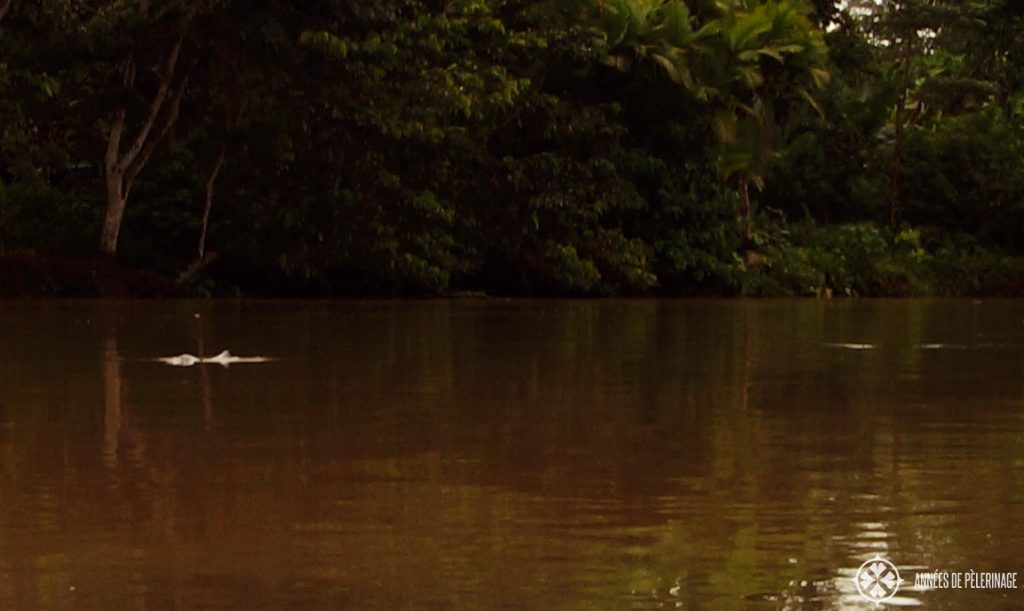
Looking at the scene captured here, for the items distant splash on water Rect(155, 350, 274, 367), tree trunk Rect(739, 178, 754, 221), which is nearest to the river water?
distant splash on water Rect(155, 350, 274, 367)

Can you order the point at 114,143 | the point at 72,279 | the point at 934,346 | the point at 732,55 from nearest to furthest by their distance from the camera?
the point at 934,346 < the point at 72,279 < the point at 114,143 < the point at 732,55

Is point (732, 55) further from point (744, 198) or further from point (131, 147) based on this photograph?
point (131, 147)

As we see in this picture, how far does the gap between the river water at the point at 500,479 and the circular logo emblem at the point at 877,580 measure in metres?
0.02

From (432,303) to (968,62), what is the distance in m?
21.3

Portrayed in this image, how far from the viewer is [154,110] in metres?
22.0

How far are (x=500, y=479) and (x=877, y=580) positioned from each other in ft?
5.57

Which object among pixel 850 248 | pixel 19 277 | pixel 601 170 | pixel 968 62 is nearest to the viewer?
pixel 19 277

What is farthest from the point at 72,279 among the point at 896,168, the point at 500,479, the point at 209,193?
the point at 896,168

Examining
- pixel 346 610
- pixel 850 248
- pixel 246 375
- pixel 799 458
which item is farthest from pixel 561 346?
pixel 850 248

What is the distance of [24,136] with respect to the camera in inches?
834

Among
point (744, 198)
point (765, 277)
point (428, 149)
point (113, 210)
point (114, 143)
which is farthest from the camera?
point (744, 198)

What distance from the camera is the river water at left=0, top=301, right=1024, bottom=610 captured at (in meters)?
3.42

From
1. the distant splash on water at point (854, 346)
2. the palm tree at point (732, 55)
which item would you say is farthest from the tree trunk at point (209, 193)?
the distant splash on water at point (854, 346)

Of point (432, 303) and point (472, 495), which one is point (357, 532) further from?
point (432, 303)
